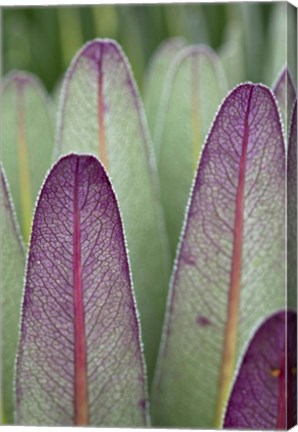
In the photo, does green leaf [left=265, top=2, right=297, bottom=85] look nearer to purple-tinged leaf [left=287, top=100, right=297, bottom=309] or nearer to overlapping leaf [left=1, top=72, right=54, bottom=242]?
purple-tinged leaf [left=287, top=100, right=297, bottom=309]

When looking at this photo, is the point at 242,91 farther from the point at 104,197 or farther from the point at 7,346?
the point at 7,346

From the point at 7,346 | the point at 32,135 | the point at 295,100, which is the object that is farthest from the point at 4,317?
the point at 295,100

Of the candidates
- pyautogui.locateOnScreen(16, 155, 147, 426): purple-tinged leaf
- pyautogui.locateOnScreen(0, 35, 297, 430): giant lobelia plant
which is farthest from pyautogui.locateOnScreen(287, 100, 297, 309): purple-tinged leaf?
pyautogui.locateOnScreen(16, 155, 147, 426): purple-tinged leaf

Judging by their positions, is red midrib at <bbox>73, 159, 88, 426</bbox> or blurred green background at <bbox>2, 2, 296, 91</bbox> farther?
blurred green background at <bbox>2, 2, 296, 91</bbox>

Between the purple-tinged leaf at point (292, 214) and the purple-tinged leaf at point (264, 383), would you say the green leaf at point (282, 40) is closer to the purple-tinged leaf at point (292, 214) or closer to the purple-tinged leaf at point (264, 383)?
the purple-tinged leaf at point (292, 214)

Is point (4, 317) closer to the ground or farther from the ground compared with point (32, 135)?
closer to the ground

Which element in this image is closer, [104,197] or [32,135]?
[104,197]
